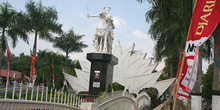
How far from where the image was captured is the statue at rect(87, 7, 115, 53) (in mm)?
15523

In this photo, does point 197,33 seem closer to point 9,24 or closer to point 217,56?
point 217,56

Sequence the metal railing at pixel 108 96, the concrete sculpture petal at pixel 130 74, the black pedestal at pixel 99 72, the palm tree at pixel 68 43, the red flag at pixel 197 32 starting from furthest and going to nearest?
1. the palm tree at pixel 68 43
2. the concrete sculpture petal at pixel 130 74
3. the black pedestal at pixel 99 72
4. the metal railing at pixel 108 96
5. the red flag at pixel 197 32

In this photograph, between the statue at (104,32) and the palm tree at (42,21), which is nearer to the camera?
the statue at (104,32)

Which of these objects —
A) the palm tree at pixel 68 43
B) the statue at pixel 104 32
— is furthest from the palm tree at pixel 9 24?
the palm tree at pixel 68 43

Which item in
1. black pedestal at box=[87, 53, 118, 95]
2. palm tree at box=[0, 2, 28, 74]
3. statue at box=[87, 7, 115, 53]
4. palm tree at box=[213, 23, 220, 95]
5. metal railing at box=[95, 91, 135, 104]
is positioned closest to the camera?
palm tree at box=[213, 23, 220, 95]

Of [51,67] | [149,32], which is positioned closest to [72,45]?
[51,67]

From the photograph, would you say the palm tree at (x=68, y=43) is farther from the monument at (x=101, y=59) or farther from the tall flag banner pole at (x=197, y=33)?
the tall flag banner pole at (x=197, y=33)

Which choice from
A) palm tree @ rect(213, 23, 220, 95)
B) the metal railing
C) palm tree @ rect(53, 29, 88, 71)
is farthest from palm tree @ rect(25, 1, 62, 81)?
palm tree @ rect(213, 23, 220, 95)

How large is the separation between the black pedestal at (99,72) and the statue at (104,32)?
3.04ft

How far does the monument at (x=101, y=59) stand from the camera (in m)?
14.4

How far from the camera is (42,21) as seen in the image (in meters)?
29.0

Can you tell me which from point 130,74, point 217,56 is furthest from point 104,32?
point 130,74

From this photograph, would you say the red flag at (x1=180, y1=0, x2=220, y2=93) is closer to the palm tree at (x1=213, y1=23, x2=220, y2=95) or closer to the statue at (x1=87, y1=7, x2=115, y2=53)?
the palm tree at (x1=213, y1=23, x2=220, y2=95)

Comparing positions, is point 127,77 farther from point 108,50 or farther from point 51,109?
point 51,109
